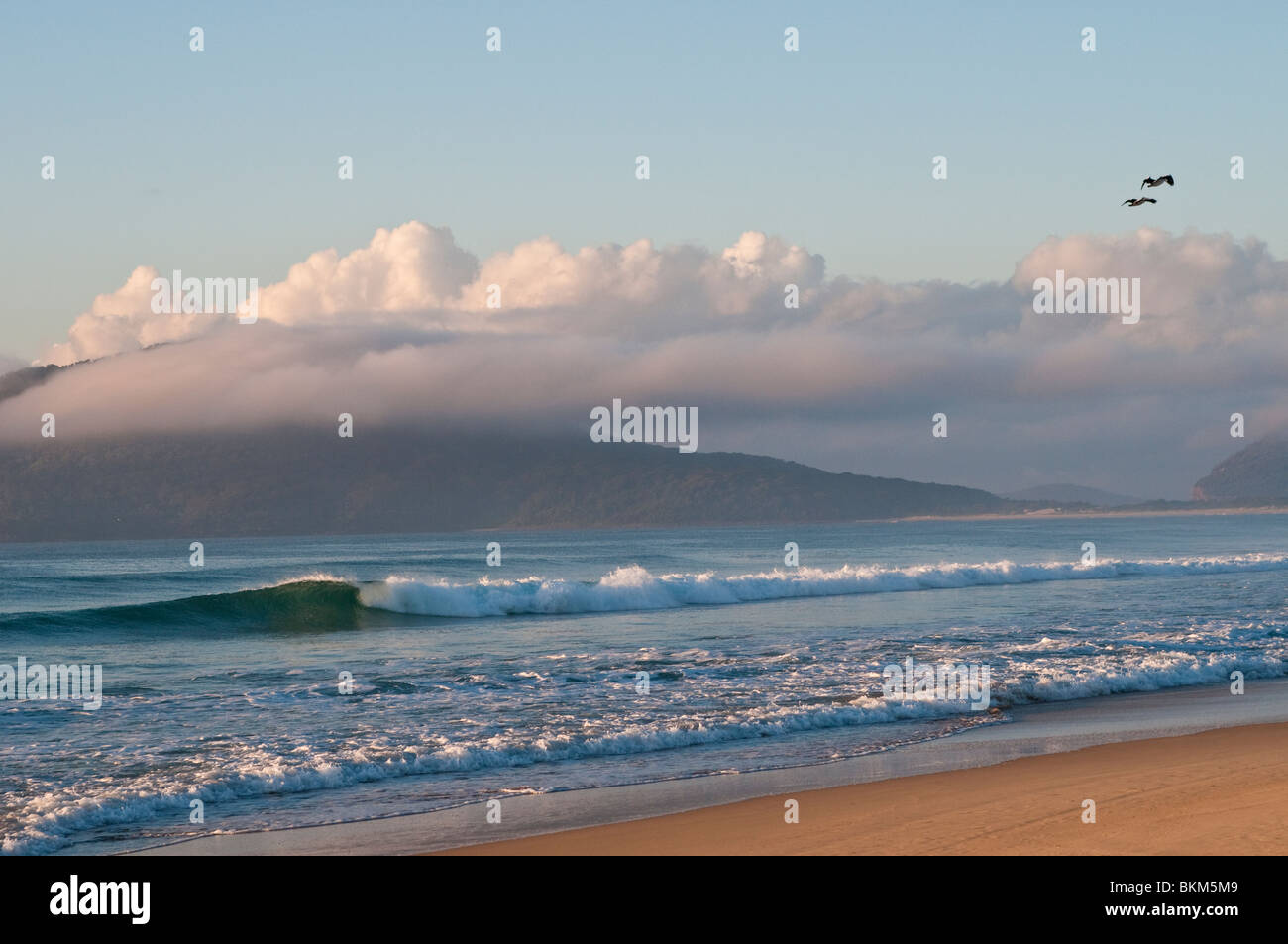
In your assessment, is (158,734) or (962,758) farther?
(158,734)

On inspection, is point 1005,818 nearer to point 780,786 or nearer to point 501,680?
point 780,786

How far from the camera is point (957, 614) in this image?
32406 mm

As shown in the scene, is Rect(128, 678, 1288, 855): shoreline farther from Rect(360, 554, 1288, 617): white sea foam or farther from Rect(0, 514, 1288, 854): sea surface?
Rect(360, 554, 1288, 617): white sea foam

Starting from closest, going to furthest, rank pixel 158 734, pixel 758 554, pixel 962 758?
pixel 962 758
pixel 158 734
pixel 758 554

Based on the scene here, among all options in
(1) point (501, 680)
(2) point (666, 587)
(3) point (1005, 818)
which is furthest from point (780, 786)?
(2) point (666, 587)

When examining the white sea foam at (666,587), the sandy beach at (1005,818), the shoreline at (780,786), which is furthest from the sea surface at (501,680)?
the sandy beach at (1005,818)

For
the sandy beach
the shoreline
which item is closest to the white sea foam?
the shoreline

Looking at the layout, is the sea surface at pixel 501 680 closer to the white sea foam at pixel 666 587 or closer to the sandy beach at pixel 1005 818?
the white sea foam at pixel 666 587

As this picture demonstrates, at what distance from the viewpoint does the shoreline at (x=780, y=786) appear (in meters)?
9.84

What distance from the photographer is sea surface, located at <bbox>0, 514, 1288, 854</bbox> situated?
11914mm
